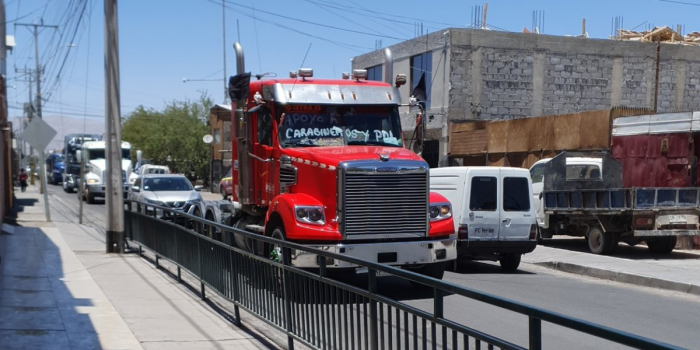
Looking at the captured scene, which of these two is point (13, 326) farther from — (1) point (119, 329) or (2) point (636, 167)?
(2) point (636, 167)

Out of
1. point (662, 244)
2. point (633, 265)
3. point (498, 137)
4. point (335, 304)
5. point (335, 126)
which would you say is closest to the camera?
point (335, 304)

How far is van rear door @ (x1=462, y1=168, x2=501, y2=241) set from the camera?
48.1 ft

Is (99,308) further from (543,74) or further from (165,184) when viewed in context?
(543,74)

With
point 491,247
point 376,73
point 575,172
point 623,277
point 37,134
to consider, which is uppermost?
point 376,73

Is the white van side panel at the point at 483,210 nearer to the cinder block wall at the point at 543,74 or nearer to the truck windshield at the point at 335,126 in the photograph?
the truck windshield at the point at 335,126

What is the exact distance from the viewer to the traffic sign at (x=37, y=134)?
22.2 meters

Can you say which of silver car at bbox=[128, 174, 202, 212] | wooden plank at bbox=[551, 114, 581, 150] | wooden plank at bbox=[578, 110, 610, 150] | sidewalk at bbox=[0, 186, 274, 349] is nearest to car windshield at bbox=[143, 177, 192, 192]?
silver car at bbox=[128, 174, 202, 212]

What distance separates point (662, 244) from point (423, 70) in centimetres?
1826

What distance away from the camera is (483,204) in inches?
583

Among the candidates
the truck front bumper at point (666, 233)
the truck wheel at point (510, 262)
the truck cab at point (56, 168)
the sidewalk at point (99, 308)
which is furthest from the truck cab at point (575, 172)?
the truck cab at point (56, 168)

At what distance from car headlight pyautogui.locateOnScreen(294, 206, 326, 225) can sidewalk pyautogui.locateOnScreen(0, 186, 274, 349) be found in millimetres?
A: 1824

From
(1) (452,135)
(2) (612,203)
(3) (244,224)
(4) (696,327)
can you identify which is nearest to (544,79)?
(1) (452,135)

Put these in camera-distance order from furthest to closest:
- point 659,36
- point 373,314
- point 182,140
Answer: point 182,140 → point 659,36 → point 373,314

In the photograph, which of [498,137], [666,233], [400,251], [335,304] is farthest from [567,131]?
[335,304]
